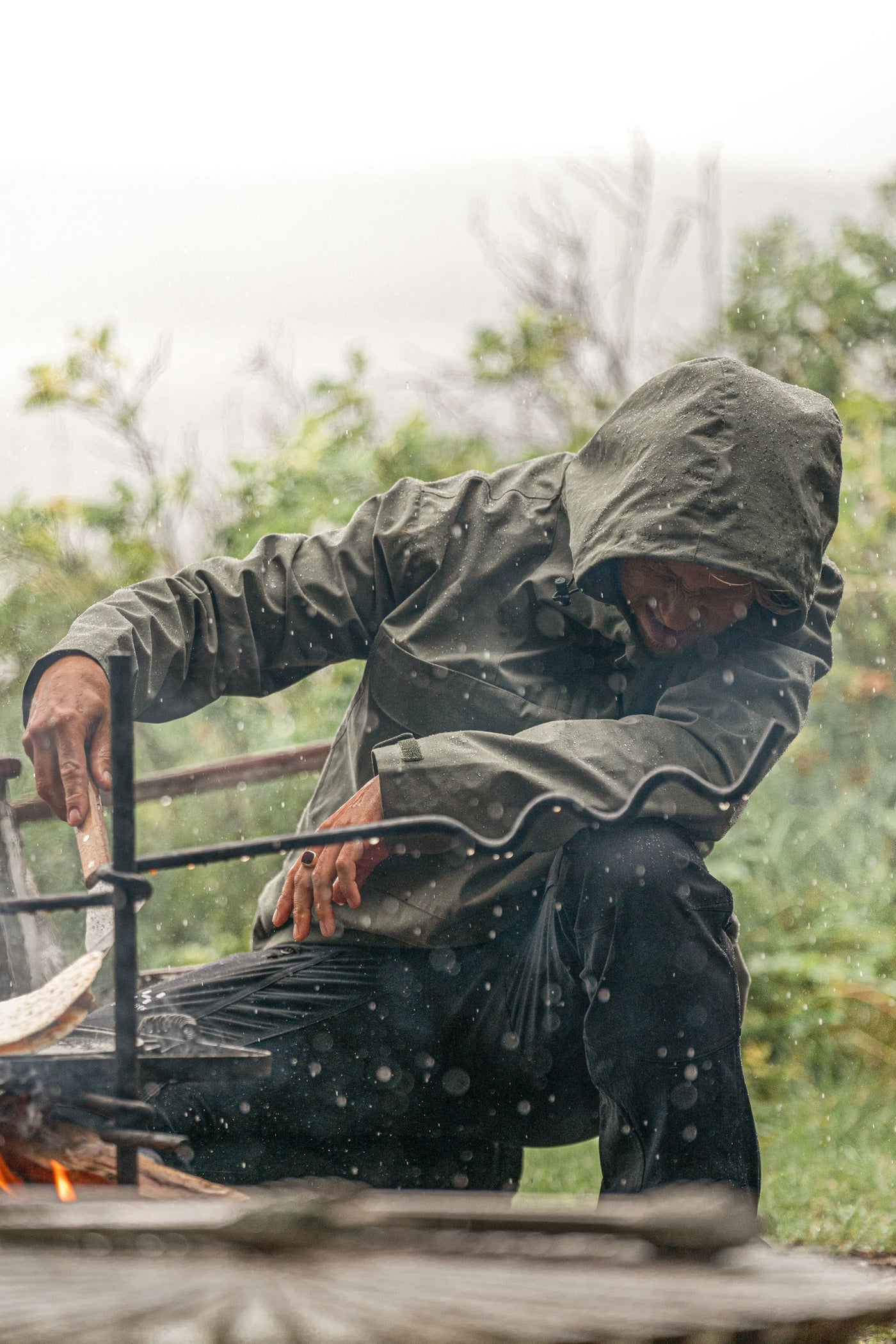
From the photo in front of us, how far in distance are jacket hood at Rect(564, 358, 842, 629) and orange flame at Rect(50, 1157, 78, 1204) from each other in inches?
42.9

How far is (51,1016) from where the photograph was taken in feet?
4.65

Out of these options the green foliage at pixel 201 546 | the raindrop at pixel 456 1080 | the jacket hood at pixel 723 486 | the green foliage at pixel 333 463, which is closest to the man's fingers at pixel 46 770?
the raindrop at pixel 456 1080

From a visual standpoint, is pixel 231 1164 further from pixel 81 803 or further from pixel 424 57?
pixel 424 57

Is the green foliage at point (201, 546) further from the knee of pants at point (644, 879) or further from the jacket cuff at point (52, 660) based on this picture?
the knee of pants at point (644, 879)

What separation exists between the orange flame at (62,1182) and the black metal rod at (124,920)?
0.25ft

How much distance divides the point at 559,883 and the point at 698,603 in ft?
1.57

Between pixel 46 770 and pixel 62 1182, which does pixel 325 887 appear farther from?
pixel 62 1182

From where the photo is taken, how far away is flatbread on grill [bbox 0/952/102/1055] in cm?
142

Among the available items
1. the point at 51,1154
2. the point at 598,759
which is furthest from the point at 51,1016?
the point at 598,759

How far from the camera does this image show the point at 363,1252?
0.87m

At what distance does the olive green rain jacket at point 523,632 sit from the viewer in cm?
186

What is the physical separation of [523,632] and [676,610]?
304mm

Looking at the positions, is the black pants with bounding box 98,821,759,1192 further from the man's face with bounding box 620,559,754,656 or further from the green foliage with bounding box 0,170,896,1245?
the green foliage with bounding box 0,170,896,1245

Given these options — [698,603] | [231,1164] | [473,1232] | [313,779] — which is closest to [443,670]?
[698,603]
